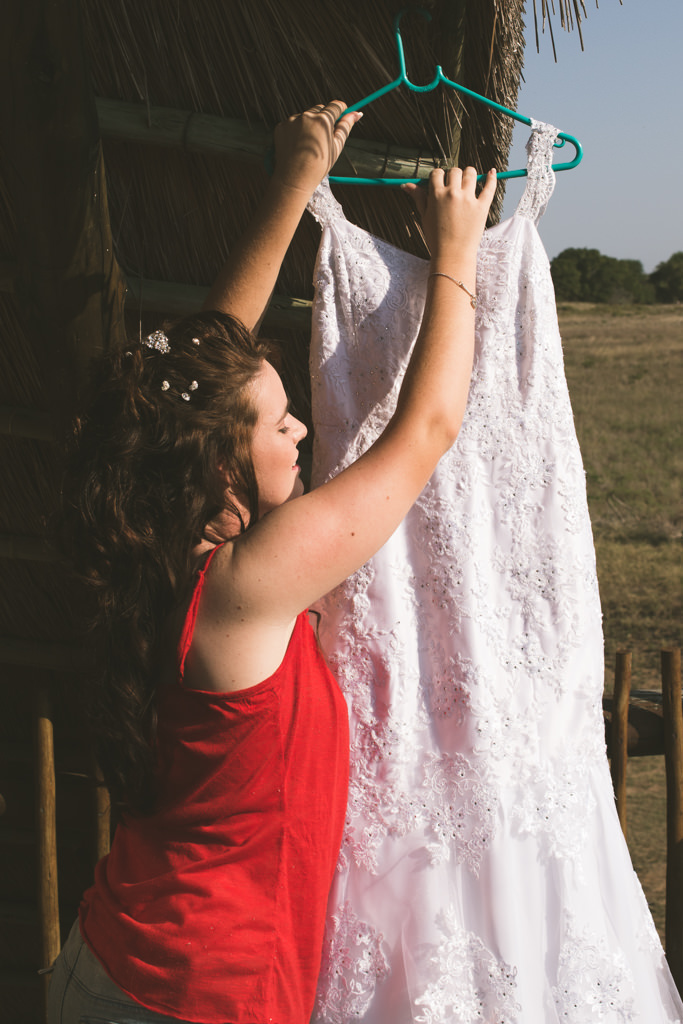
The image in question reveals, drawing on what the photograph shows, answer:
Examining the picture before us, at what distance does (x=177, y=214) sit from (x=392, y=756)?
4.54ft

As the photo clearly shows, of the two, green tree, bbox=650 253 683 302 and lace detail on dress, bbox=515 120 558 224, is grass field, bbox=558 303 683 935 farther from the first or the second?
green tree, bbox=650 253 683 302

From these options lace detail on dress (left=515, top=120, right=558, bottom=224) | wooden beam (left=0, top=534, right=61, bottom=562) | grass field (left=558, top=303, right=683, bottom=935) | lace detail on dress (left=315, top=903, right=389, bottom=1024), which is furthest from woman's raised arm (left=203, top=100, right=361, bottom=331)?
grass field (left=558, top=303, right=683, bottom=935)

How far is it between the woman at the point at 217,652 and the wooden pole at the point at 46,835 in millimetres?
1140

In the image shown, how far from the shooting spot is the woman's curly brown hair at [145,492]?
124 centimetres

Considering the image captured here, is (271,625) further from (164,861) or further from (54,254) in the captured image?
(54,254)

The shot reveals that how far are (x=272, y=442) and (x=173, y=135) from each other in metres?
0.92

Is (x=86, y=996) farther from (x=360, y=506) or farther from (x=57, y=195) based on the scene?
(x=57, y=195)

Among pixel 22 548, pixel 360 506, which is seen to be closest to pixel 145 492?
pixel 360 506

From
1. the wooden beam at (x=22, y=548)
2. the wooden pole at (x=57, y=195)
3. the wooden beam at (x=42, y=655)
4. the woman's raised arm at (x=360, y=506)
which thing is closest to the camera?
the woman's raised arm at (x=360, y=506)

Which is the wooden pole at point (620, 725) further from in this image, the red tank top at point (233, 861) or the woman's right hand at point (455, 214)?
the woman's right hand at point (455, 214)

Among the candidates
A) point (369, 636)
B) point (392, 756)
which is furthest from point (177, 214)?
point (392, 756)

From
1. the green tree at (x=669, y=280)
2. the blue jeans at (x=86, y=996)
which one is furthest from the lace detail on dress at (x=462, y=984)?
the green tree at (x=669, y=280)

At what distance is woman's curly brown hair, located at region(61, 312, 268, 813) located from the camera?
1.24m

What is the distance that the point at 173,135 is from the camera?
6.01 ft
